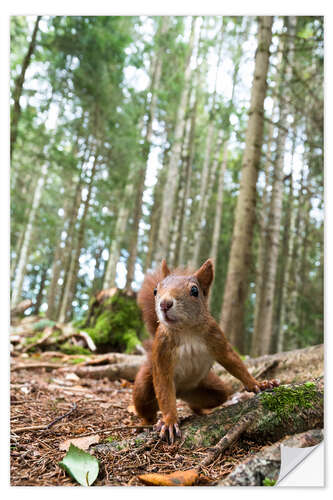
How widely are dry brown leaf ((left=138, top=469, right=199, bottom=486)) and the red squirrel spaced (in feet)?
0.86

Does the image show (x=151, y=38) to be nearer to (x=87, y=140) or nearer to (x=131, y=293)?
(x=87, y=140)

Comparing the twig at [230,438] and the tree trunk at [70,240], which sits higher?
the tree trunk at [70,240]

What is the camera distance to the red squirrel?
1.65 meters

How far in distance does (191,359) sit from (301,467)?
0.67 meters

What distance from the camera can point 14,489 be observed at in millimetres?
1591

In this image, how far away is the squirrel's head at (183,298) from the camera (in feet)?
5.25

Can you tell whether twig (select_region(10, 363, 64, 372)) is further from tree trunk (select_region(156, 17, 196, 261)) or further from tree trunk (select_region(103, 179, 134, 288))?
tree trunk (select_region(103, 179, 134, 288))

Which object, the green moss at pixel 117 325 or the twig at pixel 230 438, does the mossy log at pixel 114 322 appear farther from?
the twig at pixel 230 438

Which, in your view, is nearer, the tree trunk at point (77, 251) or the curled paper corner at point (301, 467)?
the curled paper corner at point (301, 467)

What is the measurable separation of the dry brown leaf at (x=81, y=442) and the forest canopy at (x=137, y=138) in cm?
109

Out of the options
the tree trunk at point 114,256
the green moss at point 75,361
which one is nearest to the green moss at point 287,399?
the green moss at point 75,361

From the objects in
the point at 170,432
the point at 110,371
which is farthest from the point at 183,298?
the point at 110,371

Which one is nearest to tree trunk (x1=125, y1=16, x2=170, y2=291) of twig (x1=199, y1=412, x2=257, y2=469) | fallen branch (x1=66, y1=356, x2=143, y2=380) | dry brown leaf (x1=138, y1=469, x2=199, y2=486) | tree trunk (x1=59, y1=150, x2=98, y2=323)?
tree trunk (x1=59, y1=150, x2=98, y2=323)
